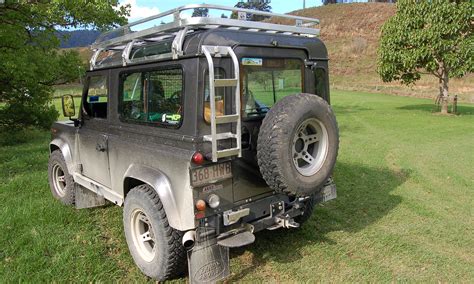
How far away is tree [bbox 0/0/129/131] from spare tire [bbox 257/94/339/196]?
29.9 ft

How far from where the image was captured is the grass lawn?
3.63m

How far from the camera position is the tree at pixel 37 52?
10297 millimetres

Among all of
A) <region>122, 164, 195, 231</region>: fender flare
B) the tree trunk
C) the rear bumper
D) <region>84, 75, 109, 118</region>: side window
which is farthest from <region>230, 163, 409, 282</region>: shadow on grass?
the tree trunk

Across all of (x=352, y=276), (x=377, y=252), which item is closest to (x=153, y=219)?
(x=352, y=276)

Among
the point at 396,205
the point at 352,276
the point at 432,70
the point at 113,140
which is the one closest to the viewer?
the point at 352,276

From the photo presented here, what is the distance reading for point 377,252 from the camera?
13.4ft

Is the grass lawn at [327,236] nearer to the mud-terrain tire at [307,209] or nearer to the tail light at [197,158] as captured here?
the mud-terrain tire at [307,209]

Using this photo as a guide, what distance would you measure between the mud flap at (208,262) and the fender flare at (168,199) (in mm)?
235

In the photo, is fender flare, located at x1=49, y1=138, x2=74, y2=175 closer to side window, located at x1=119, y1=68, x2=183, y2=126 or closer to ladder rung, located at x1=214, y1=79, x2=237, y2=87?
side window, located at x1=119, y1=68, x2=183, y2=126

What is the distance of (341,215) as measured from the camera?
5.14 meters

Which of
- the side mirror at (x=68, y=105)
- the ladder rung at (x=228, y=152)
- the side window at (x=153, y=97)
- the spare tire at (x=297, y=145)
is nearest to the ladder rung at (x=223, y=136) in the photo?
the ladder rung at (x=228, y=152)

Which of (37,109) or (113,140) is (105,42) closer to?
(113,140)

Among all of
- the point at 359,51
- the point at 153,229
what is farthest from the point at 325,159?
the point at 359,51

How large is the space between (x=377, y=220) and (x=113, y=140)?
3.47 metres
